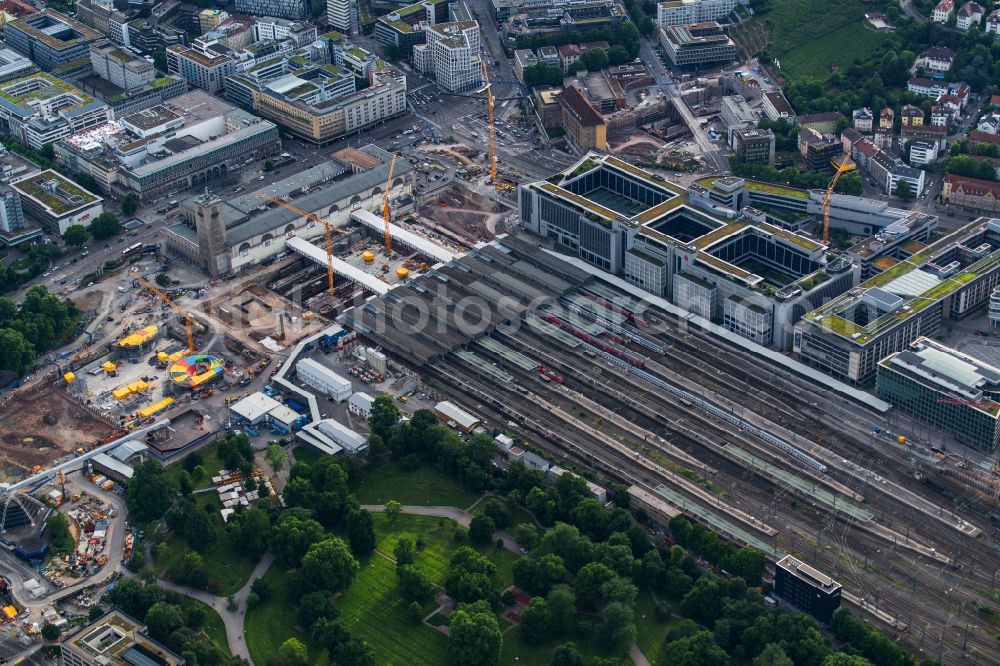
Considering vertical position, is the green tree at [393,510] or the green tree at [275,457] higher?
the green tree at [275,457]

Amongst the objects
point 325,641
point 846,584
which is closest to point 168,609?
point 325,641

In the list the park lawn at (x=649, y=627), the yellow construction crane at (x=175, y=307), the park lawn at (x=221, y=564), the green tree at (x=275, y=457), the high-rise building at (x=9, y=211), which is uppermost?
the high-rise building at (x=9, y=211)

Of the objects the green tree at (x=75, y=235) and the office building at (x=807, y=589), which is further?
the green tree at (x=75, y=235)

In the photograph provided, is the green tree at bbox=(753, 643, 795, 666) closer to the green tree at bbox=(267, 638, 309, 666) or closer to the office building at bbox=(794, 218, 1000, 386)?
the green tree at bbox=(267, 638, 309, 666)

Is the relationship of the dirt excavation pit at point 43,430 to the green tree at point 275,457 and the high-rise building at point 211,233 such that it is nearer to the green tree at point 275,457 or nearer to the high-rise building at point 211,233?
the green tree at point 275,457

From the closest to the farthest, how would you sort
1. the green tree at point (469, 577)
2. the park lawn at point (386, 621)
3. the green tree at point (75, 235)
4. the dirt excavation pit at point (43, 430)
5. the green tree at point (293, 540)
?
the park lawn at point (386, 621) < the green tree at point (469, 577) < the green tree at point (293, 540) < the dirt excavation pit at point (43, 430) < the green tree at point (75, 235)

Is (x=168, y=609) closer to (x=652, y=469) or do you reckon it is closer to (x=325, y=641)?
(x=325, y=641)

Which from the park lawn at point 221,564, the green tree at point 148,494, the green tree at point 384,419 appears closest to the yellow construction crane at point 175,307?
the green tree at point 148,494
